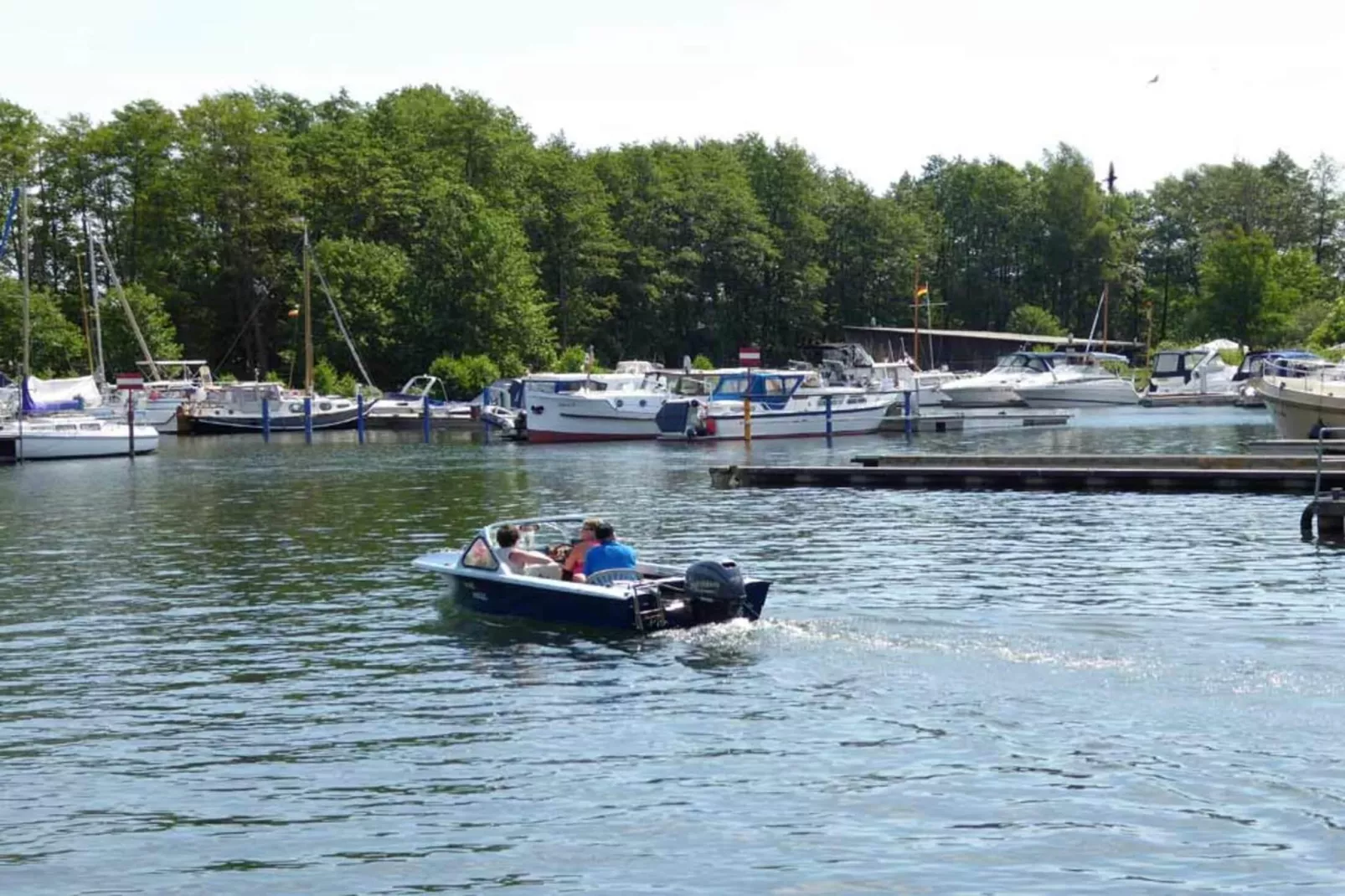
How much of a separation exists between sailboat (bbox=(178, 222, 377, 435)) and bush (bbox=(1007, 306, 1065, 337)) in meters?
71.2

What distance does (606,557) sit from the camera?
82.4 feet

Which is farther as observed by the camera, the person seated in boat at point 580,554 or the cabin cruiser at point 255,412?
the cabin cruiser at point 255,412

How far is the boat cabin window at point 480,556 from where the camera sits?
26.4 m

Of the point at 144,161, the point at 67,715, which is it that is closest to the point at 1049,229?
the point at 144,161

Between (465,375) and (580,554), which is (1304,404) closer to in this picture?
(580,554)

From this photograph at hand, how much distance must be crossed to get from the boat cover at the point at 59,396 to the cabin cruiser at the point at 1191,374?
65493 mm

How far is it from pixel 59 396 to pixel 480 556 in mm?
65106

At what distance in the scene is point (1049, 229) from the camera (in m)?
154

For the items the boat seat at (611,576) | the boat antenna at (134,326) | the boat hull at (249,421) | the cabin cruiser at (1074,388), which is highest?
the boat antenna at (134,326)

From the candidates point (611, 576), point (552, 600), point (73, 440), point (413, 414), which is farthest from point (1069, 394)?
point (552, 600)

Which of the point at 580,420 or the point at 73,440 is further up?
the point at 580,420

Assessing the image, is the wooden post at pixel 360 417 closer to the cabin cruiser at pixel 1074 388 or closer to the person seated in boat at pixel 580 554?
the cabin cruiser at pixel 1074 388

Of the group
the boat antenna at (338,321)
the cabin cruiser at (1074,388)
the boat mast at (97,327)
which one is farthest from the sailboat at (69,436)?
the cabin cruiser at (1074,388)

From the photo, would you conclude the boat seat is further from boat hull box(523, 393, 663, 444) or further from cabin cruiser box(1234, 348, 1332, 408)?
cabin cruiser box(1234, 348, 1332, 408)
